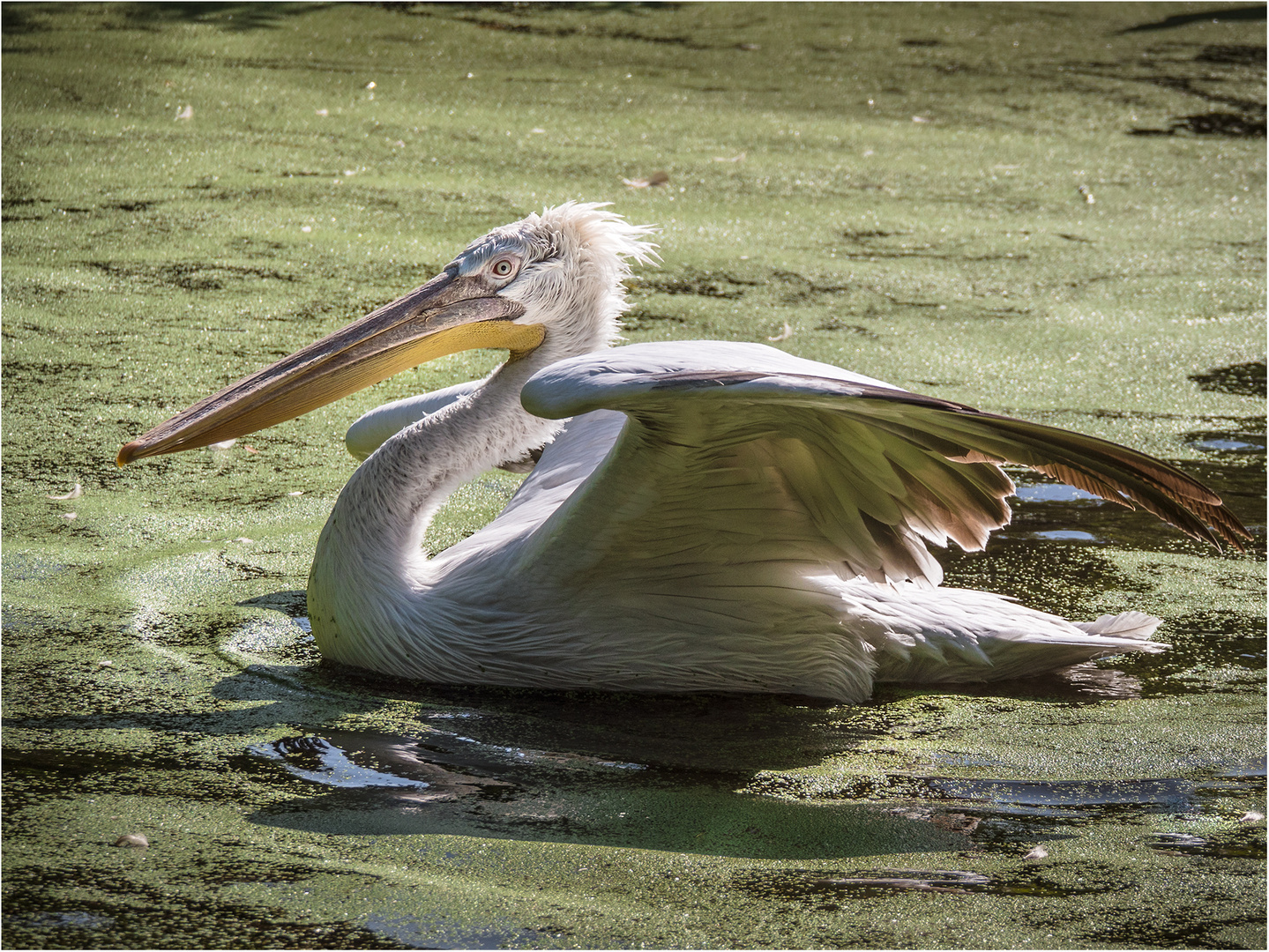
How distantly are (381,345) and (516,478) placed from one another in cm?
92

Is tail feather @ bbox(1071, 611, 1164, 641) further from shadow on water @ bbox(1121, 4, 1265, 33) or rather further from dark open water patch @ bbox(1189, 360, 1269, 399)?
shadow on water @ bbox(1121, 4, 1265, 33)

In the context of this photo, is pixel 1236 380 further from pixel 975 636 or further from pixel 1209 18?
pixel 1209 18

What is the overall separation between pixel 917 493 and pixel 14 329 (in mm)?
3077

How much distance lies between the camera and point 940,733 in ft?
8.13

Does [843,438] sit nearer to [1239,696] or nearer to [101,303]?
[1239,696]

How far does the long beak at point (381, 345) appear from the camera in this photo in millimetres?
2756

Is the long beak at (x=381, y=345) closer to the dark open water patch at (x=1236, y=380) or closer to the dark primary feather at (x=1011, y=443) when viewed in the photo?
the dark primary feather at (x=1011, y=443)

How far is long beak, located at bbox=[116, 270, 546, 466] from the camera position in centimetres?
276

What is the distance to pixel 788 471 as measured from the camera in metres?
2.41

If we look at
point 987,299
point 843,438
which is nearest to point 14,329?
point 843,438

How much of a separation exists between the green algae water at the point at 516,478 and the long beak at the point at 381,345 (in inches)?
16.6

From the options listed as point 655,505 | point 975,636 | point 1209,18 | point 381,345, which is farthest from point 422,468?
point 1209,18

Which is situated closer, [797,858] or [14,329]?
[797,858]

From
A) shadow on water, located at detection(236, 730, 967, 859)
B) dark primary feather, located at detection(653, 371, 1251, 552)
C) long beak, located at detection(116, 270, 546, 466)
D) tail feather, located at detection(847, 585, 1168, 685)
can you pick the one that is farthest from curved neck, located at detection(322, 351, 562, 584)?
tail feather, located at detection(847, 585, 1168, 685)
